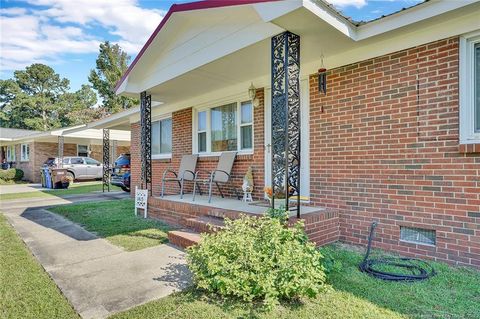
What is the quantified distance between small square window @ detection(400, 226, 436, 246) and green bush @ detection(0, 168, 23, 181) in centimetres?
2329

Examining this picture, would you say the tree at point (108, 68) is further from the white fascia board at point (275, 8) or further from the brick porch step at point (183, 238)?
the white fascia board at point (275, 8)

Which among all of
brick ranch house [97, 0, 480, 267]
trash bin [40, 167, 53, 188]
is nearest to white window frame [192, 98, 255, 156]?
brick ranch house [97, 0, 480, 267]

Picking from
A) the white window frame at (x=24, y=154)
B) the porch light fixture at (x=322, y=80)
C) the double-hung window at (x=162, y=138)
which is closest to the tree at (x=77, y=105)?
the white window frame at (x=24, y=154)

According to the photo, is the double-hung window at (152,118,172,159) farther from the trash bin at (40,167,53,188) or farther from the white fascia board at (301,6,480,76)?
the trash bin at (40,167,53,188)

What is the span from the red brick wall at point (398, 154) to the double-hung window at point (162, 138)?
5361 mm

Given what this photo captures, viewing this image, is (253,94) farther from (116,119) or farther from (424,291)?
(116,119)

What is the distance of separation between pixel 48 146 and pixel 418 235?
23.1m

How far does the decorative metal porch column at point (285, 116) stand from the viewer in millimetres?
3932

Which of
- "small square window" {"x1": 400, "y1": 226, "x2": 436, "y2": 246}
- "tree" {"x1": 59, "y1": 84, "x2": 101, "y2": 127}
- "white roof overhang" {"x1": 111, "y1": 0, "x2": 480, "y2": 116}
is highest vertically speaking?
"tree" {"x1": 59, "y1": 84, "x2": 101, "y2": 127}

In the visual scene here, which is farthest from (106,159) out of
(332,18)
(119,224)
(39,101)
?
(39,101)

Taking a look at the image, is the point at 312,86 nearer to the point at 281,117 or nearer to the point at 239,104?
the point at 281,117

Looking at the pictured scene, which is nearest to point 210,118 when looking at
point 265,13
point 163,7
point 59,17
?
point 163,7

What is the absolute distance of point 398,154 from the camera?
415 cm

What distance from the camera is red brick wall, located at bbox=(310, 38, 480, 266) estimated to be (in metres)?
3.66
